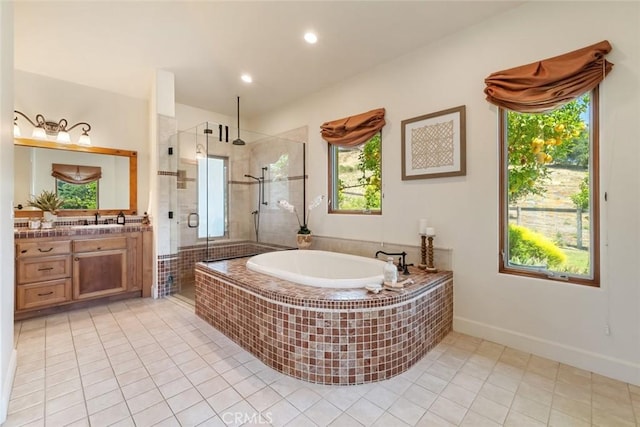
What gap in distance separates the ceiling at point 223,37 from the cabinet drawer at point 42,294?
2.40m

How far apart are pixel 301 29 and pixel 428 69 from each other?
51.5 inches

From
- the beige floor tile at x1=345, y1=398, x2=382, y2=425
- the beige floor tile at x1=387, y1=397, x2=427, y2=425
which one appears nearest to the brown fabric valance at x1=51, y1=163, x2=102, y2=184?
the beige floor tile at x1=345, y1=398, x2=382, y2=425

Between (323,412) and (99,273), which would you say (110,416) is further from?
(99,273)

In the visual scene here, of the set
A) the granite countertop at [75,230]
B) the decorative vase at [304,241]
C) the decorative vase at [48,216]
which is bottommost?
the decorative vase at [304,241]

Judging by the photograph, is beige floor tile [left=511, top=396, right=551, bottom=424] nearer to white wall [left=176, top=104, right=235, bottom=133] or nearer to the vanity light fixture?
white wall [left=176, top=104, right=235, bottom=133]

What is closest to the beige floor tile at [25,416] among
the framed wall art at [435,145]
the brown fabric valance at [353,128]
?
the framed wall art at [435,145]

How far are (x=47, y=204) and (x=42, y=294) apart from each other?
39.6 inches

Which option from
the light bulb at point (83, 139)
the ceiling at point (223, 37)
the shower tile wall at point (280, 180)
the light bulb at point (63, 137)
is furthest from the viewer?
the shower tile wall at point (280, 180)

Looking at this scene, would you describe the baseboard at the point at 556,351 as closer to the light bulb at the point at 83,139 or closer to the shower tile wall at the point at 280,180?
the shower tile wall at the point at 280,180

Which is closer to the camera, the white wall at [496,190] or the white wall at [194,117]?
the white wall at [496,190]

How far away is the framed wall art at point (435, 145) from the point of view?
8.34ft

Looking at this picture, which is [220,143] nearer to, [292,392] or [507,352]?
[292,392]

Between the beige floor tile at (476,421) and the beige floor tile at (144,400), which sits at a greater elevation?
the beige floor tile at (144,400)

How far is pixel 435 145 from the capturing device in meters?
2.69
